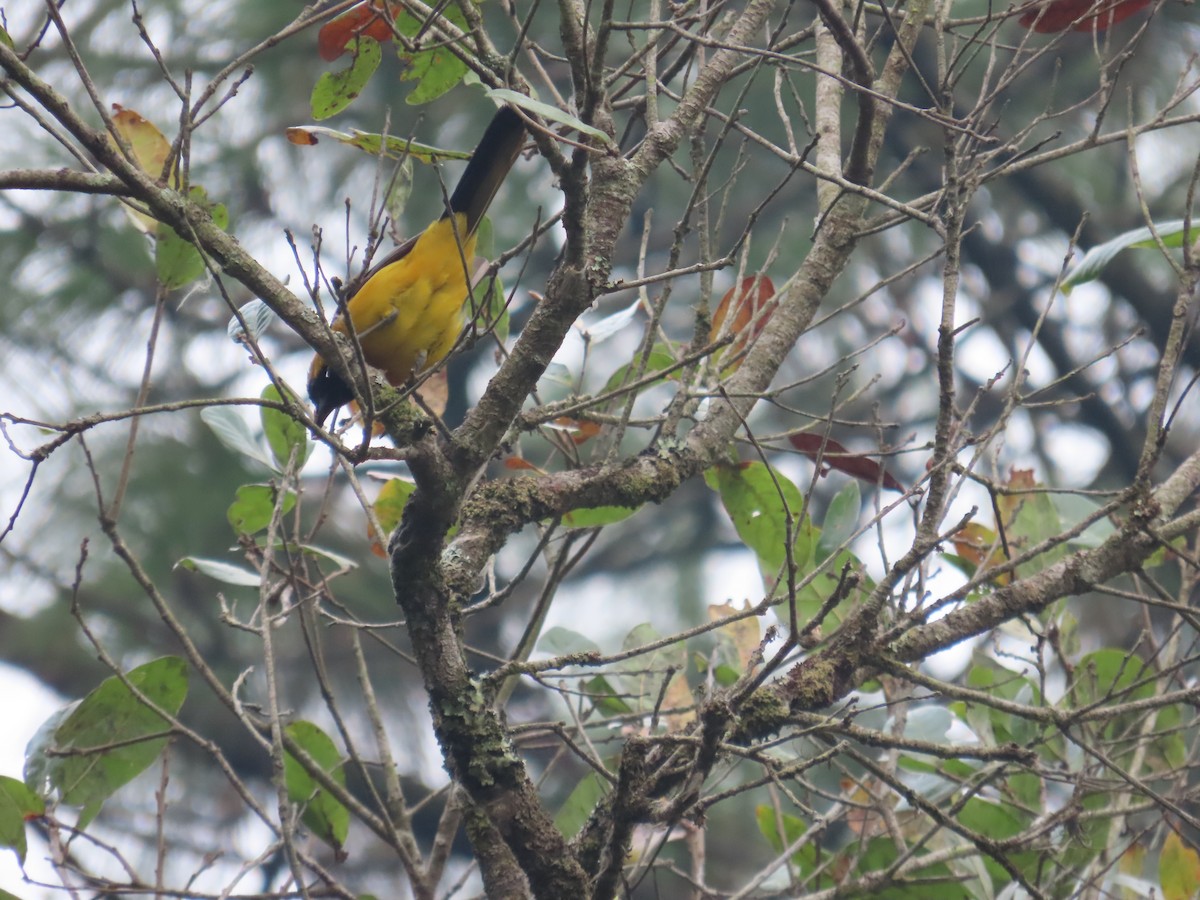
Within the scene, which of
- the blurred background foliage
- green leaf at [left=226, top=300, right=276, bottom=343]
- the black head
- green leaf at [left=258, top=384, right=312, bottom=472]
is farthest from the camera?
the blurred background foliage

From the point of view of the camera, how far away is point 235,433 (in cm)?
256

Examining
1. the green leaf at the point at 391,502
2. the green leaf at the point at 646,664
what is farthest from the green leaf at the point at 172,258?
the green leaf at the point at 646,664

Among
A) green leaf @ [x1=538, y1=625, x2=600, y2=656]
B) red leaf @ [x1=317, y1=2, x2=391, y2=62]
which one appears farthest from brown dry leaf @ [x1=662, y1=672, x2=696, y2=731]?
red leaf @ [x1=317, y1=2, x2=391, y2=62]

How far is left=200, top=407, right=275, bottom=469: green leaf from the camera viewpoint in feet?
8.27

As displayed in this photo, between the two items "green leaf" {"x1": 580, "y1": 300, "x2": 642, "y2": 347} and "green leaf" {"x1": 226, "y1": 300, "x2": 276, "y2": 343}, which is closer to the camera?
"green leaf" {"x1": 226, "y1": 300, "x2": 276, "y2": 343}

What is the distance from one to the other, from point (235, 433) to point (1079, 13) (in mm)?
2057

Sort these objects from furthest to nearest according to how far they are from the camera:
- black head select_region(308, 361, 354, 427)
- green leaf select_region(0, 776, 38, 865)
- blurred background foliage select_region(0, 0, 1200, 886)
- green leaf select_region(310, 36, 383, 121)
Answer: blurred background foliage select_region(0, 0, 1200, 886)
black head select_region(308, 361, 354, 427)
green leaf select_region(0, 776, 38, 865)
green leaf select_region(310, 36, 383, 121)

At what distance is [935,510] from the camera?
71.6 inches

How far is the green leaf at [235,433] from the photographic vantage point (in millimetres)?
2519

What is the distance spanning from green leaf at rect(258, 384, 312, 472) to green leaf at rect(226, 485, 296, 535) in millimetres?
64

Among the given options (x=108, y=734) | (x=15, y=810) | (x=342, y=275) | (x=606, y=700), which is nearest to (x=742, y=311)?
(x=606, y=700)

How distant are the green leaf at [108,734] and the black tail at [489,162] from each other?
3.59ft

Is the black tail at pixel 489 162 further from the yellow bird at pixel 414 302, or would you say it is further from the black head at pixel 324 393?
the black head at pixel 324 393

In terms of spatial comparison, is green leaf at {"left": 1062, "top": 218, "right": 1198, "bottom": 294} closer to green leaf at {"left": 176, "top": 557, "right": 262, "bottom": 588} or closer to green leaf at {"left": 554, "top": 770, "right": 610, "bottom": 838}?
green leaf at {"left": 554, "top": 770, "right": 610, "bottom": 838}
